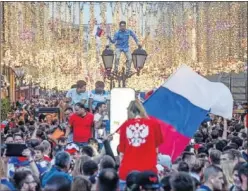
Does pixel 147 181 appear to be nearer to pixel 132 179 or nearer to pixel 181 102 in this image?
pixel 132 179

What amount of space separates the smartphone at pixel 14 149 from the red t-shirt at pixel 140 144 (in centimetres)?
144

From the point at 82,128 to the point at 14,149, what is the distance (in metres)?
3.94

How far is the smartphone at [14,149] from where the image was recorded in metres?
10.6

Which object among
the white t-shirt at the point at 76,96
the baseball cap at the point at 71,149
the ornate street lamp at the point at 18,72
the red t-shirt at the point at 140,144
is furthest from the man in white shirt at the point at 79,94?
the ornate street lamp at the point at 18,72

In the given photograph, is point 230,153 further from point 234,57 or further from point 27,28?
point 27,28

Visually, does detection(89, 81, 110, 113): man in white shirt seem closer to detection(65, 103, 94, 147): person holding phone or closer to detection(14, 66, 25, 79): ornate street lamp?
detection(65, 103, 94, 147): person holding phone

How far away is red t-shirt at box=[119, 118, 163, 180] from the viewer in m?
9.98

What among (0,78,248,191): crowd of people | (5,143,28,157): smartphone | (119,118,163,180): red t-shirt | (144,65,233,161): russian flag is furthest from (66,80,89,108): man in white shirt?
(119,118,163,180): red t-shirt

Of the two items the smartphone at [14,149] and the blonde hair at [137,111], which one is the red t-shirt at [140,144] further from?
the smartphone at [14,149]

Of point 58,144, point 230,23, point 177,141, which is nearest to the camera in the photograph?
point 177,141

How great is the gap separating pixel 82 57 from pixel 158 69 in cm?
488

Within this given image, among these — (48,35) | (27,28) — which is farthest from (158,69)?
(27,28)

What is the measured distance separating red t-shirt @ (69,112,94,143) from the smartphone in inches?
151

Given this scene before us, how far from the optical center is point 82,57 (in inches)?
1982
